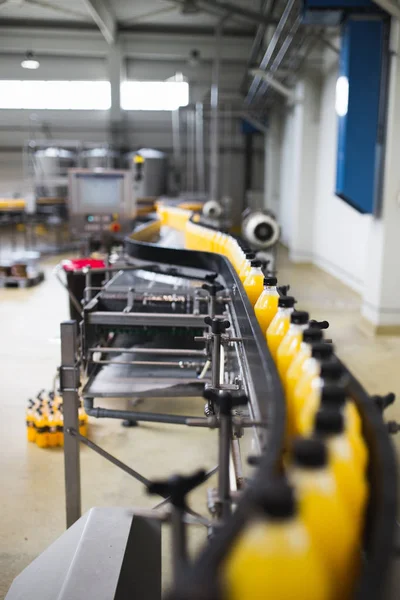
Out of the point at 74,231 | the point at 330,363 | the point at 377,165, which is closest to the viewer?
the point at 330,363

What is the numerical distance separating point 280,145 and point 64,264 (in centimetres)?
984

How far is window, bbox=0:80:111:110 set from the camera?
44.5ft

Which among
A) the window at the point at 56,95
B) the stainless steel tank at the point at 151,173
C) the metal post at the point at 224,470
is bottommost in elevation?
the metal post at the point at 224,470

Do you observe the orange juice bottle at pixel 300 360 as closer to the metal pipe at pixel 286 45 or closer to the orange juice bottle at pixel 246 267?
the orange juice bottle at pixel 246 267

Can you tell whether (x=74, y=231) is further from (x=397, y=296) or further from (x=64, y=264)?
(x=397, y=296)

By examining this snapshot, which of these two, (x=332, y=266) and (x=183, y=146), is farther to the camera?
(x=183, y=146)

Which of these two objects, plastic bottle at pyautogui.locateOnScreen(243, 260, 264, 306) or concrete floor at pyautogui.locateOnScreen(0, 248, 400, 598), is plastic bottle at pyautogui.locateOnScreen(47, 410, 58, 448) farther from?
plastic bottle at pyautogui.locateOnScreen(243, 260, 264, 306)

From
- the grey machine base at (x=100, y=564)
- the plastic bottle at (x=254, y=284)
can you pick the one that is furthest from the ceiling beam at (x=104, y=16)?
the grey machine base at (x=100, y=564)

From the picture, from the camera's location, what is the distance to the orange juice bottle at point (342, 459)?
2.55 ft

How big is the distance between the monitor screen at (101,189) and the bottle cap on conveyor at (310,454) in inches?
293

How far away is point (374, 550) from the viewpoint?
71cm

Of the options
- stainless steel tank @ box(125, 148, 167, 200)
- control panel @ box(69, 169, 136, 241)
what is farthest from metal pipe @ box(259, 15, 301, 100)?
stainless steel tank @ box(125, 148, 167, 200)

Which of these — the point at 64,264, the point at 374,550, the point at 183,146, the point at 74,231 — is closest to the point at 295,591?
the point at 374,550

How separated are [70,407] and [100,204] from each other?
6.11 m
